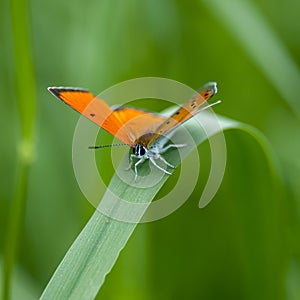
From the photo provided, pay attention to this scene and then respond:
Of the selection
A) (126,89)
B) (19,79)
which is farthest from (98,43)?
(19,79)

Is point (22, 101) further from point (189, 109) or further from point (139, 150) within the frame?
point (189, 109)

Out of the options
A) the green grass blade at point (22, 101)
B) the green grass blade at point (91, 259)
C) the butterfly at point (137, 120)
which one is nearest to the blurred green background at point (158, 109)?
the green grass blade at point (22, 101)

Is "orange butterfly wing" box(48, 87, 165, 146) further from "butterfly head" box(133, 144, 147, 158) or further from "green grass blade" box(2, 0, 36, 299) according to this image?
"green grass blade" box(2, 0, 36, 299)

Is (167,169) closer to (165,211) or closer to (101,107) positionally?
(101,107)

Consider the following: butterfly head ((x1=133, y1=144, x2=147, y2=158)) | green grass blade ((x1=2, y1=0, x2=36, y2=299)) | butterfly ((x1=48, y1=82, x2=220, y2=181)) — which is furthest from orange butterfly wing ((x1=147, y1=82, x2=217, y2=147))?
green grass blade ((x1=2, y1=0, x2=36, y2=299))

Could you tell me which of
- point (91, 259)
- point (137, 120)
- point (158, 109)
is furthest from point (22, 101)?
point (158, 109)

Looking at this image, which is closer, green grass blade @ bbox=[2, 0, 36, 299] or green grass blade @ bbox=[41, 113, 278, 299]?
green grass blade @ bbox=[41, 113, 278, 299]

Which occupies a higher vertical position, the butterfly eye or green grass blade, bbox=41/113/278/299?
the butterfly eye

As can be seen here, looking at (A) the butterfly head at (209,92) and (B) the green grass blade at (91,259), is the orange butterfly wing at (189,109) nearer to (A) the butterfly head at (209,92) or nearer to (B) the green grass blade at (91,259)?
(A) the butterfly head at (209,92)

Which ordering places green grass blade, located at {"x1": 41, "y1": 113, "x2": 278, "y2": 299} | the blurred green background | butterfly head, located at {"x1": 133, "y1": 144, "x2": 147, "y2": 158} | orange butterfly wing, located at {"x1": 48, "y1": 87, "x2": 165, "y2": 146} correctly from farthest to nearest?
the blurred green background → butterfly head, located at {"x1": 133, "y1": 144, "x2": 147, "y2": 158} → orange butterfly wing, located at {"x1": 48, "y1": 87, "x2": 165, "y2": 146} → green grass blade, located at {"x1": 41, "y1": 113, "x2": 278, "y2": 299}
